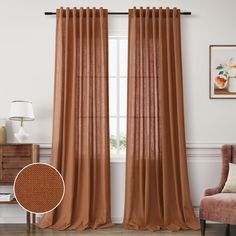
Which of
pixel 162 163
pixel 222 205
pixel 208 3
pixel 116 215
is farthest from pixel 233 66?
pixel 116 215

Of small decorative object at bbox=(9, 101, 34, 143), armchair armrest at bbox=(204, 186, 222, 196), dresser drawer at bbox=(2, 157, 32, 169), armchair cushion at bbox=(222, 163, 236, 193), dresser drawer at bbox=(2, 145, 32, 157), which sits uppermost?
small decorative object at bbox=(9, 101, 34, 143)

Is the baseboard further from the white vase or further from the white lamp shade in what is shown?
the white vase

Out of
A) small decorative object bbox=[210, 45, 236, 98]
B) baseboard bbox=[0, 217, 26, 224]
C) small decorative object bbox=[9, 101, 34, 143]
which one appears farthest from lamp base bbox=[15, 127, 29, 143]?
small decorative object bbox=[210, 45, 236, 98]

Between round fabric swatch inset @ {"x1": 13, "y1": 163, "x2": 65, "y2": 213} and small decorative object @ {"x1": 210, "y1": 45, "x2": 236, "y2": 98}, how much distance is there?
108 inches

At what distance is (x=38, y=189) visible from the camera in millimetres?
3889

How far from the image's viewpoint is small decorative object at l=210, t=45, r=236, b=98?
593 cm

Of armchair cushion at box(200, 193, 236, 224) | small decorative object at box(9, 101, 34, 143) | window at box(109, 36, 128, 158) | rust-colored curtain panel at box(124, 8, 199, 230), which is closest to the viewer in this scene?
armchair cushion at box(200, 193, 236, 224)

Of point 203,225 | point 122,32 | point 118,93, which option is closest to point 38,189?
point 203,225

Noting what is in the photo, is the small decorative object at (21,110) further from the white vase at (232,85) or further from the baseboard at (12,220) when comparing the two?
the white vase at (232,85)

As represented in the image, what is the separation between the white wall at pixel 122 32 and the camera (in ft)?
19.3

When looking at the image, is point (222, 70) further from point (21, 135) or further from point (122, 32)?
point (21, 135)

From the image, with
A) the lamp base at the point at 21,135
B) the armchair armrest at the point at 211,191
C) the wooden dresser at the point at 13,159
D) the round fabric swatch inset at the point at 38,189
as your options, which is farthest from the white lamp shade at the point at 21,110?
the armchair armrest at the point at 211,191

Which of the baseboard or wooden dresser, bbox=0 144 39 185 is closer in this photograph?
wooden dresser, bbox=0 144 39 185

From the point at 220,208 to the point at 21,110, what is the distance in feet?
8.23
